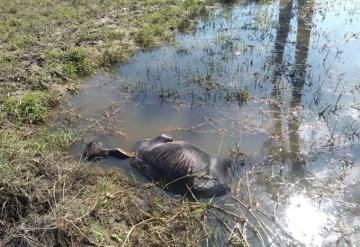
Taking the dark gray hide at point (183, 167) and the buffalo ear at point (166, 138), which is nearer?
the dark gray hide at point (183, 167)

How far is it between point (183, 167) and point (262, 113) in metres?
1.94

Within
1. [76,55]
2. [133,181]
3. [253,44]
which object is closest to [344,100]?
[253,44]

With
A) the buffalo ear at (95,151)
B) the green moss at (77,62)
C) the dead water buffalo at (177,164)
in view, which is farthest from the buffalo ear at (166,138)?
the green moss at (77,62)

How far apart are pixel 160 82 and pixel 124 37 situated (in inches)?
91.4

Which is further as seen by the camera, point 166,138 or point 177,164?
point 166,138

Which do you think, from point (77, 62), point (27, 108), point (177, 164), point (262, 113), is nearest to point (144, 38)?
point (77, 62)

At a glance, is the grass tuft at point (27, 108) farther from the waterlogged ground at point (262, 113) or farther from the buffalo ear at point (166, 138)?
the buffalo ear at point (166, 138)

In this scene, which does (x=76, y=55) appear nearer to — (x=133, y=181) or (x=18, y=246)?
(x=133, y=181)

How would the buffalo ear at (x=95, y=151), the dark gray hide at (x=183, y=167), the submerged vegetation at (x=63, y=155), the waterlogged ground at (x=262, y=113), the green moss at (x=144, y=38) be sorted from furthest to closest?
the green moss at (x=144, y=38), the buffalo ear at (x=95, y=151), the dark gray hide at (x=183, y=167), the waterlogged ground at (x=262, y=113), the submerged vegetation at (x=63, y=155)

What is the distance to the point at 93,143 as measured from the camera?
5.29 meters

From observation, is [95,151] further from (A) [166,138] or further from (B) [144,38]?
(B) [144,38]

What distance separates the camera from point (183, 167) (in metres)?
4.66

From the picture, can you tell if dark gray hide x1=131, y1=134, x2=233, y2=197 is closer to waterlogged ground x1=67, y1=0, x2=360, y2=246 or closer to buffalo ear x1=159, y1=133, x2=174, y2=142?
buffalo ear x1=159, y1=133, x2=174, y2=142

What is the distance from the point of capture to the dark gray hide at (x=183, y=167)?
4.50 m
